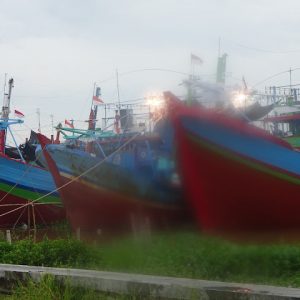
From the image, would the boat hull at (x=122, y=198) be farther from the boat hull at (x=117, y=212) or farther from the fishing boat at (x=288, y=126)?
the fishing boat at (x=288, y=126)

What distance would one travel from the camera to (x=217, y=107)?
4480mm

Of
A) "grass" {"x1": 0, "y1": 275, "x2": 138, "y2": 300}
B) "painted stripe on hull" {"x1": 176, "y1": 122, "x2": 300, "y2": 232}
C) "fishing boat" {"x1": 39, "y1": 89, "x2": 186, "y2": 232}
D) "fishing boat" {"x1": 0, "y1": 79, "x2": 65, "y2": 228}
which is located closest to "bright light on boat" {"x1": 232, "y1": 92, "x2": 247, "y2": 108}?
"painted stripe on hull" {"x1": 176, "y1": 122, "x2": 300, "y2": 232}

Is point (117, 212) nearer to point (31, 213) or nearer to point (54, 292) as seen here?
point (54, 292)

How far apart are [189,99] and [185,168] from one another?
583 mm

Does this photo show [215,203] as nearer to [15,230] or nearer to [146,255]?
[146,255]

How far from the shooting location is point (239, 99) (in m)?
4.54

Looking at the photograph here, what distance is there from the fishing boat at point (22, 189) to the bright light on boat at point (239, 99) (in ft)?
32.6

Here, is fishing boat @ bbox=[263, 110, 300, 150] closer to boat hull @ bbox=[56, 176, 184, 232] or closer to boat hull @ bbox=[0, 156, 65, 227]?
boat hull @ bbox=[56, 176, 184, 232]

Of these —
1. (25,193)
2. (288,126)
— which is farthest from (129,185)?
(25,193)

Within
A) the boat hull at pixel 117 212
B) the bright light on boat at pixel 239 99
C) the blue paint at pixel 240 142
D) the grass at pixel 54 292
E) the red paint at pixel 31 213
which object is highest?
the bright light on boat at pixel 239 99

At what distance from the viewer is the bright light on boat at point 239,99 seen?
4.50 metres

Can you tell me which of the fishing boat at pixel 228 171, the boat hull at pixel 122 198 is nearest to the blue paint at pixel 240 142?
the fishing boat at pixel 228 171

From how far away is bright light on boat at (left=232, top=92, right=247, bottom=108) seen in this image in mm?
4496

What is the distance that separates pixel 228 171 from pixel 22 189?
1117cm
